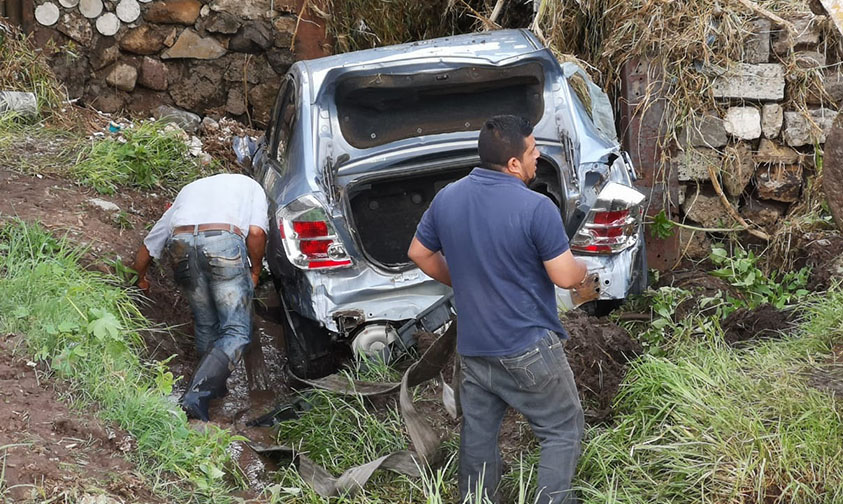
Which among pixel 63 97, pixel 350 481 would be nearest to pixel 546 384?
pixel 350 481

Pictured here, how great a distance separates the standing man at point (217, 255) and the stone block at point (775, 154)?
3496 mm

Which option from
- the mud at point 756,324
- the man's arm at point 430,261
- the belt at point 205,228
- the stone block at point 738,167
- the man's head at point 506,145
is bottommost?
the mud at point 756,324

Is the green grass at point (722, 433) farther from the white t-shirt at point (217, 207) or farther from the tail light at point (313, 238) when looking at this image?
the white t-shirt at point (217, 207)

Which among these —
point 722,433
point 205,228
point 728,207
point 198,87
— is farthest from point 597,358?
point 198,87

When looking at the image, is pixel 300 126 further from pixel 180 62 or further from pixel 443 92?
pixel 180 62

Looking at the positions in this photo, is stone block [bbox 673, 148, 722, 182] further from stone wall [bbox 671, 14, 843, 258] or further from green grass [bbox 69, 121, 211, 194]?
green grass [bbox 69, 121, 211, 194]

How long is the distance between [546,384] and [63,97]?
6.95 meters

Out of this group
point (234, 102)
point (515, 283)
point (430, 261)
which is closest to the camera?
point (515, 283)

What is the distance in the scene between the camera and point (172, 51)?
10242mm

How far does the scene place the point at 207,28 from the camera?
10250 millimetres

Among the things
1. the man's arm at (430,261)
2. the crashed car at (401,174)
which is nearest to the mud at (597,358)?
the crashed car at (401,174)

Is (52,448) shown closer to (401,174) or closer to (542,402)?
(542,402)

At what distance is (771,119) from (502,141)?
3830mm

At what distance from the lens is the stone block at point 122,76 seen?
33.4ft
